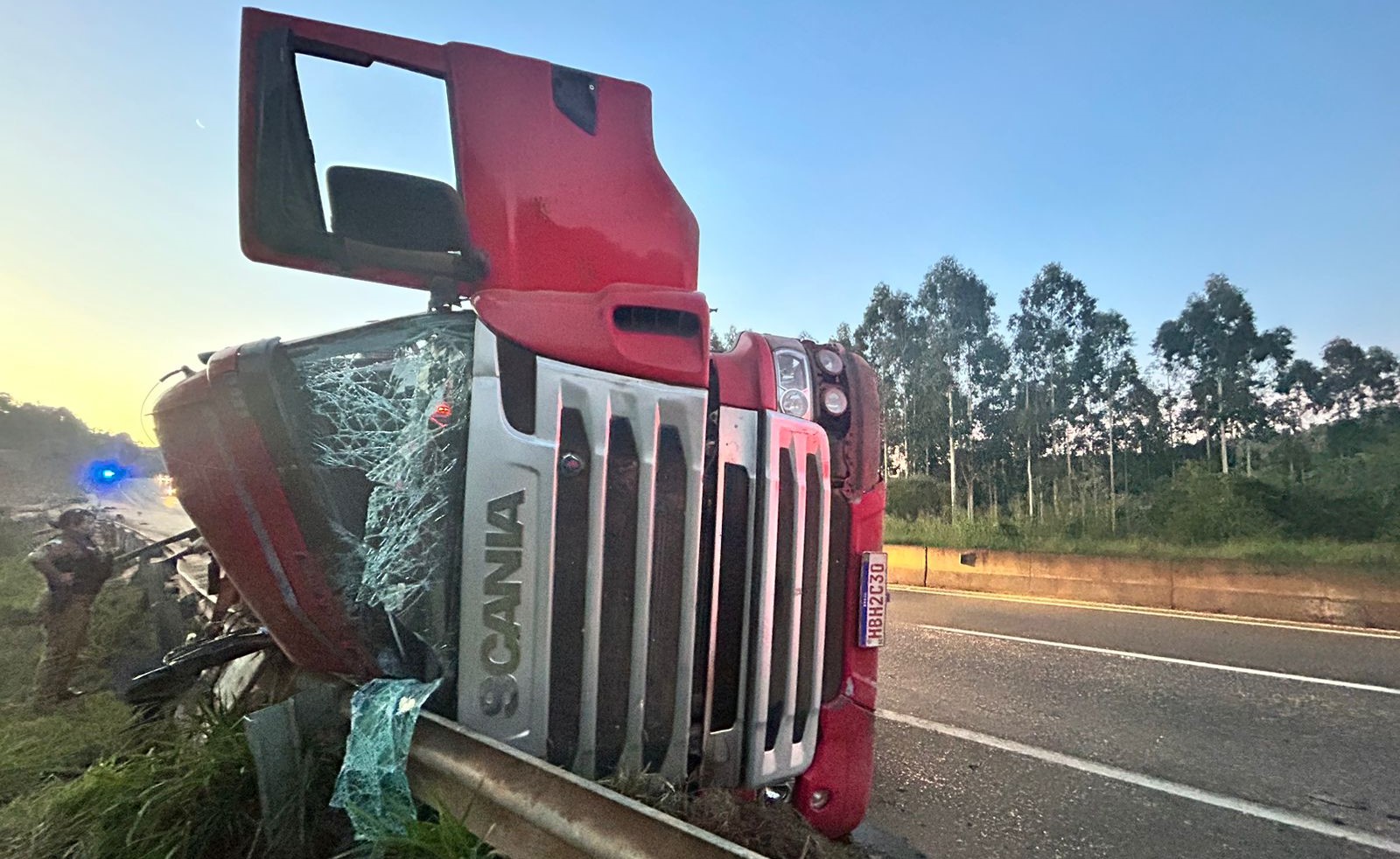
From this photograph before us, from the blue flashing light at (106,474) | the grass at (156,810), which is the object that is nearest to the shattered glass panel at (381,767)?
the grass at (156,810)

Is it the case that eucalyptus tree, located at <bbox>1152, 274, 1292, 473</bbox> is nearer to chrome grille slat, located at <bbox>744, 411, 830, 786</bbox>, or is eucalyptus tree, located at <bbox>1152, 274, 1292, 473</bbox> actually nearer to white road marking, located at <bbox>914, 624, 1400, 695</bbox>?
white road marking, located at <bbox>914, 624, 1400, 695</bbox>

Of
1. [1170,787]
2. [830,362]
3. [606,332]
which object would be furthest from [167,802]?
[1170,787]

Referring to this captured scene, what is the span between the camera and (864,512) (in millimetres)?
2357

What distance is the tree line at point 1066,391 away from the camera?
87.8 feet

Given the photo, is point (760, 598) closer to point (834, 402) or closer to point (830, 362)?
point (834, 402)

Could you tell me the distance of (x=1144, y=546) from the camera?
41.9 feet

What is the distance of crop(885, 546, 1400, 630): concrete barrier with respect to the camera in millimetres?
8461

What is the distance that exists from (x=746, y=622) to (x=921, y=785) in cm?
202

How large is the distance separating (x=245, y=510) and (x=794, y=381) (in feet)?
4.75

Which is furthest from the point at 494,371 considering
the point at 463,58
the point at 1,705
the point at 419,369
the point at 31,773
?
the point at 1,705

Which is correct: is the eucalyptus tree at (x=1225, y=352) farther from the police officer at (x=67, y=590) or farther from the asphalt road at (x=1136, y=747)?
the police officer at (x=67, y=590)

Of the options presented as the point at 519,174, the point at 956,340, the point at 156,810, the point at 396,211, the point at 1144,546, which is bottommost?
the point at 156,810

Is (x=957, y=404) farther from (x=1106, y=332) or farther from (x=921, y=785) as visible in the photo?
(x=921, y=785)

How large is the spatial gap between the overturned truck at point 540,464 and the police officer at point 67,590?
2.99 meters
